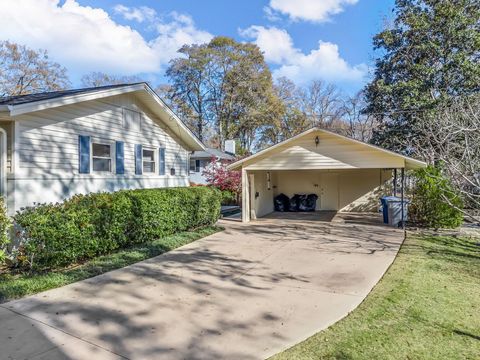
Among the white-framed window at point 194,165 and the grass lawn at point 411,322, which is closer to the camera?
the grass lawn at point 411,322

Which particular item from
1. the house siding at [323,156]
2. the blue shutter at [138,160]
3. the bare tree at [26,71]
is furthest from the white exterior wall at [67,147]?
the bare tree at [26,71]

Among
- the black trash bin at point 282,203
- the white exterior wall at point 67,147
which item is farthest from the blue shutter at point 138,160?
the black trash bin at point 282,203

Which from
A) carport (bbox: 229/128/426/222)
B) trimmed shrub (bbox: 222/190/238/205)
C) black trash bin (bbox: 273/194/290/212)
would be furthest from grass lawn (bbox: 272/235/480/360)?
trimmed shrub (bbox: 222/190/238/205)

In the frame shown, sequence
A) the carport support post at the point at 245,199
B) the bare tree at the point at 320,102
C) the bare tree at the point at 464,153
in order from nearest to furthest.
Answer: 1. the bare tree at the point at 464,153
2. the carport support post at the point at 245,199
3. the bare tree at the point at 320,102

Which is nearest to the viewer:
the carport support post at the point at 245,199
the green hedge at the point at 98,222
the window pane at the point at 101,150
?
the green hedge at the point at 98,222

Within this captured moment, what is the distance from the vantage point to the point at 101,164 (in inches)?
382

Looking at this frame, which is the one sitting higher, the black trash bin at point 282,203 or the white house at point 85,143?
the white house at point 85,143

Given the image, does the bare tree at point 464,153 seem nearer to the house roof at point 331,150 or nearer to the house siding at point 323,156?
the house roof at point 331,150

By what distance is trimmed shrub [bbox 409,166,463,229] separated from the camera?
34.2 feet

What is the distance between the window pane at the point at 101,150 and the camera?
9438 millimetres

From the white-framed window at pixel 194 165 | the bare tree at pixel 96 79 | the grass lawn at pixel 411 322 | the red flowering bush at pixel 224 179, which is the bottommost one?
the grass lawn at pixel 411 322

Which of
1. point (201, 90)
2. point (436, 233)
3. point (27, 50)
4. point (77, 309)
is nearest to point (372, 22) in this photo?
point (436, 233)

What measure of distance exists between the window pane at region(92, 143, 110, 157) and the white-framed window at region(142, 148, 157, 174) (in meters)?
1.62

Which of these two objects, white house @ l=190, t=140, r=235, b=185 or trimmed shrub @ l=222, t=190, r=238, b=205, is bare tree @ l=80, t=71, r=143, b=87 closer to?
white house @ l=190, t=140, r=235, b=185
